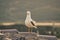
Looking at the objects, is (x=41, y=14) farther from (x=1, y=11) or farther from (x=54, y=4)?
(x=1, y=11)

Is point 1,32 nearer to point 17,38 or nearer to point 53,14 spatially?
point 17,38

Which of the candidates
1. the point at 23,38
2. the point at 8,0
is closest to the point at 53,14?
the point at 8,0

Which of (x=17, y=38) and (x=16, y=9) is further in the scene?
(x=16, y=9)

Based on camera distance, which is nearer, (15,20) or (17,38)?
(17,38)

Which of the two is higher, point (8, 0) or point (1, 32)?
point (8, 0)

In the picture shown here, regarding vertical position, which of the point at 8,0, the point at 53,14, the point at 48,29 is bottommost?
the point at 48,29

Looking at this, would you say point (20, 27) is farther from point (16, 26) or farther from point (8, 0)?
point (8, 0)

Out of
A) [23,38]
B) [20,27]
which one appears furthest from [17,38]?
[20,27]

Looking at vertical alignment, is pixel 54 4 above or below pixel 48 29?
above
